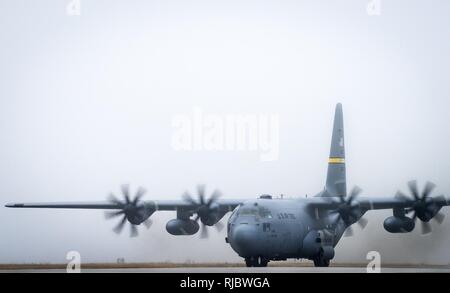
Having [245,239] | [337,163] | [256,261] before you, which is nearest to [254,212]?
[245,239]

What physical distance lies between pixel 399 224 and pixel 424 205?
1850 millimetres

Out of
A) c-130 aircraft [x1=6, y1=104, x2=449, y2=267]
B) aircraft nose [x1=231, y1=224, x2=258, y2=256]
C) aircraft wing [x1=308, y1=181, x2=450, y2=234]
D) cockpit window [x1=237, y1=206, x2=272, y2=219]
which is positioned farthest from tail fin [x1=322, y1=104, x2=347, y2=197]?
aircraft nose [x1=231, y1=224, x2=258, y2=256]

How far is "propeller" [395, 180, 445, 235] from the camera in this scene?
4684 cm

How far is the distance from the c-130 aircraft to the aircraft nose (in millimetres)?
177

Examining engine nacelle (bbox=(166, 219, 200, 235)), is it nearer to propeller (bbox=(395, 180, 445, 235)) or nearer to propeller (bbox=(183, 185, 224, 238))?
propeller (bbox=(183, 185, 224, 238))

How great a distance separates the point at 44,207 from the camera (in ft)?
162

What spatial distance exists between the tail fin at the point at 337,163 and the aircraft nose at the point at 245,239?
11545mm

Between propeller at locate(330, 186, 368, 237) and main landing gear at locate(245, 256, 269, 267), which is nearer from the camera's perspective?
main landing gear at locate(245, 256, 269, 267)

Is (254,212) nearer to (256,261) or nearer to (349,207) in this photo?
(256,261)

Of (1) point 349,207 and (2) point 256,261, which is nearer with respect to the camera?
(2) point 256,261

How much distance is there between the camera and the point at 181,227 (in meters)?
47.9
